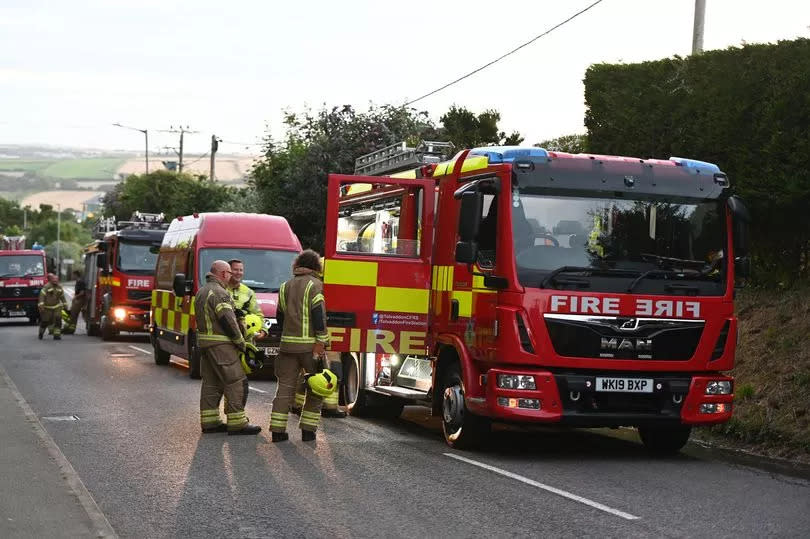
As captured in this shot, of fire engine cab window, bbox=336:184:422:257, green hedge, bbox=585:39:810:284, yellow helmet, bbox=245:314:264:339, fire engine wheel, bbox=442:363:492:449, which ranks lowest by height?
fire engine wheel, bbox=442:363:492:449

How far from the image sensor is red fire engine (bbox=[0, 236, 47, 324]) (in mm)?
42469

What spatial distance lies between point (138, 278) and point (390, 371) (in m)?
19.1

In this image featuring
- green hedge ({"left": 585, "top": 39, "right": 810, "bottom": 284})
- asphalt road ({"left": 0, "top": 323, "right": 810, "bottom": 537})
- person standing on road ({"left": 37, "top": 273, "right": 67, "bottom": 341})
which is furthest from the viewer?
person standing on road ({"left": 37, "top": 273, "right": 67, "bottom": 341})

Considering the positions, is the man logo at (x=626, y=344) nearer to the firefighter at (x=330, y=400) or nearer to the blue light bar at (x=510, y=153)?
the blue light bar at (x=510, y=153)

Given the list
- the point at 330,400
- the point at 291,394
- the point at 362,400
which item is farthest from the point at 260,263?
the point at 291,394

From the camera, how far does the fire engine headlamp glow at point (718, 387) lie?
447 inches

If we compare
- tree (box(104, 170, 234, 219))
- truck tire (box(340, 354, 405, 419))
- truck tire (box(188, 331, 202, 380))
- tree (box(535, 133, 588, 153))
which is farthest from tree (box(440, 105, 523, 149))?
tree (box(104, 170, 234, 219))

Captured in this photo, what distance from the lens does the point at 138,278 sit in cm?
3164

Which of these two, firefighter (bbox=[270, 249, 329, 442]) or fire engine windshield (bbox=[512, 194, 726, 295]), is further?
firefighter (bbox=[270, 249, 329, 442])

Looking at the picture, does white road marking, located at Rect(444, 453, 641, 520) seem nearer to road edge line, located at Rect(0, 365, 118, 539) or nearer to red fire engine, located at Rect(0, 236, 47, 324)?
road edge line, located at Rect(0, 365, 118, 539)

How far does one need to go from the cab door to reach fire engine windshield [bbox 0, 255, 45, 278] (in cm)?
3212

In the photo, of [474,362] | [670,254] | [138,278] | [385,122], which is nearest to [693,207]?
[670,254]

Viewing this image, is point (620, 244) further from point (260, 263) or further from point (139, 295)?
point (139, 295)

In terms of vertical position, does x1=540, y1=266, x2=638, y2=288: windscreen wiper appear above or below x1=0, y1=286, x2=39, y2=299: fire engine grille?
above
